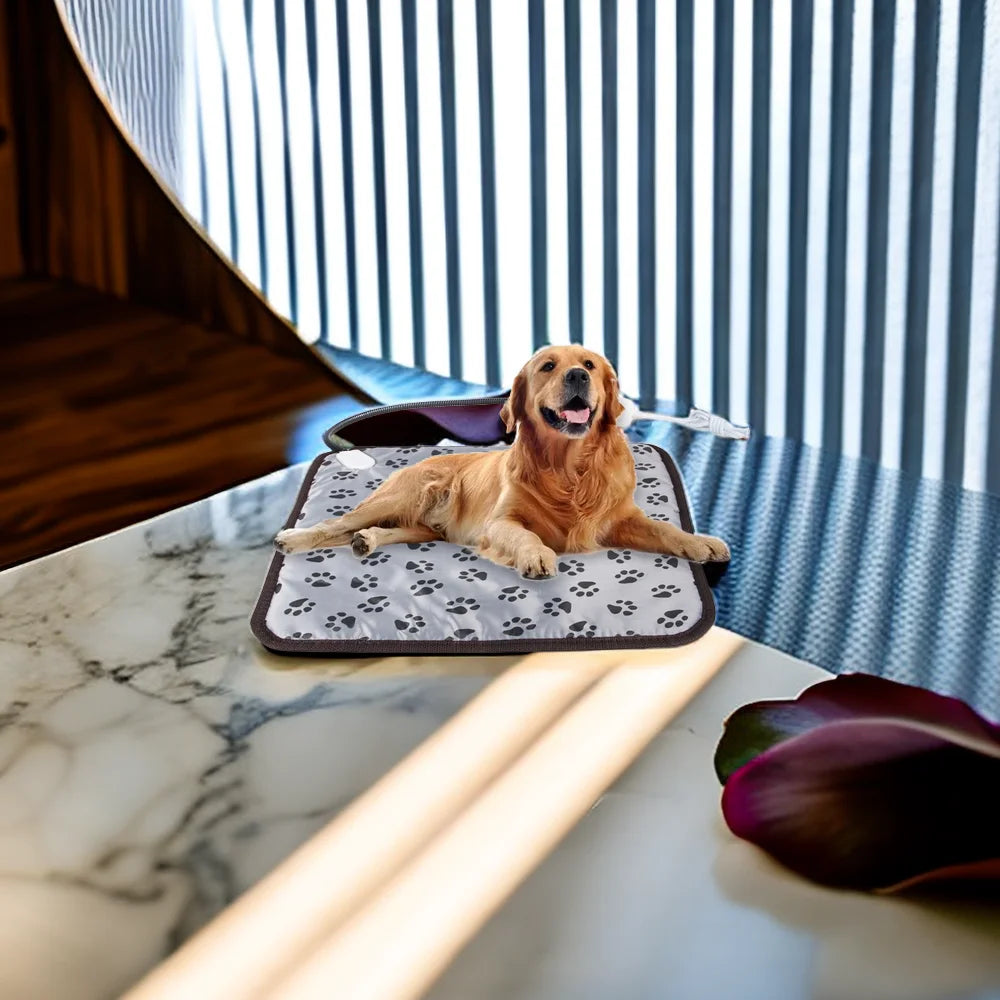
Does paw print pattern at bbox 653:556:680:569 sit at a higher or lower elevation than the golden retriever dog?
lower

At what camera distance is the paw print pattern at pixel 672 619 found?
104 cm

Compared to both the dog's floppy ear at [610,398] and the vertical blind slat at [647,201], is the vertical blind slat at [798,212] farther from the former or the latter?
the dog's floppy ear at [610,398]

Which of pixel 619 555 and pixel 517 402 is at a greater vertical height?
pixel 517 402

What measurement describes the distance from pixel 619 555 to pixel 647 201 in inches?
23.6

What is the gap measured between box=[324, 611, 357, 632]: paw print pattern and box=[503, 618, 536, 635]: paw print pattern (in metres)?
0.12

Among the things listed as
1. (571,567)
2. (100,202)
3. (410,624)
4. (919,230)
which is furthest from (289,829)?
(100,202)

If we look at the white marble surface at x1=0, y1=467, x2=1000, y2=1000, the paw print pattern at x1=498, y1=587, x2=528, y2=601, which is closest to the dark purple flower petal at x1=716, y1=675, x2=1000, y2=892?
the white marble surface at x1=0, y1=467, x2=1000, y2=1000

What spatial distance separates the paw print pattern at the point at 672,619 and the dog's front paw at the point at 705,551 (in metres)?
0.09

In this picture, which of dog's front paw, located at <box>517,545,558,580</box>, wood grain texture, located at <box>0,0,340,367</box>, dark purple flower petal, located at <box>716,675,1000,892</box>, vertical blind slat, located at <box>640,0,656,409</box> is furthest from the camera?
wood grain texture, located at <box>0,0,340,367</box>

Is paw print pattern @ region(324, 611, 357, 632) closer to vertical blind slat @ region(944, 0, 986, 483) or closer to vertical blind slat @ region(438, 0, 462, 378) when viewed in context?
vertical blind slat @ region(944, 0, 986, 483)

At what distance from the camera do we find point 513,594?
1089 millimetres

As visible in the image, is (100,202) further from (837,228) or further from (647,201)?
(837,228)

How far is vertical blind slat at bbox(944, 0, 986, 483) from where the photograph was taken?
4.22 feet

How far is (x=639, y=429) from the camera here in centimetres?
153
